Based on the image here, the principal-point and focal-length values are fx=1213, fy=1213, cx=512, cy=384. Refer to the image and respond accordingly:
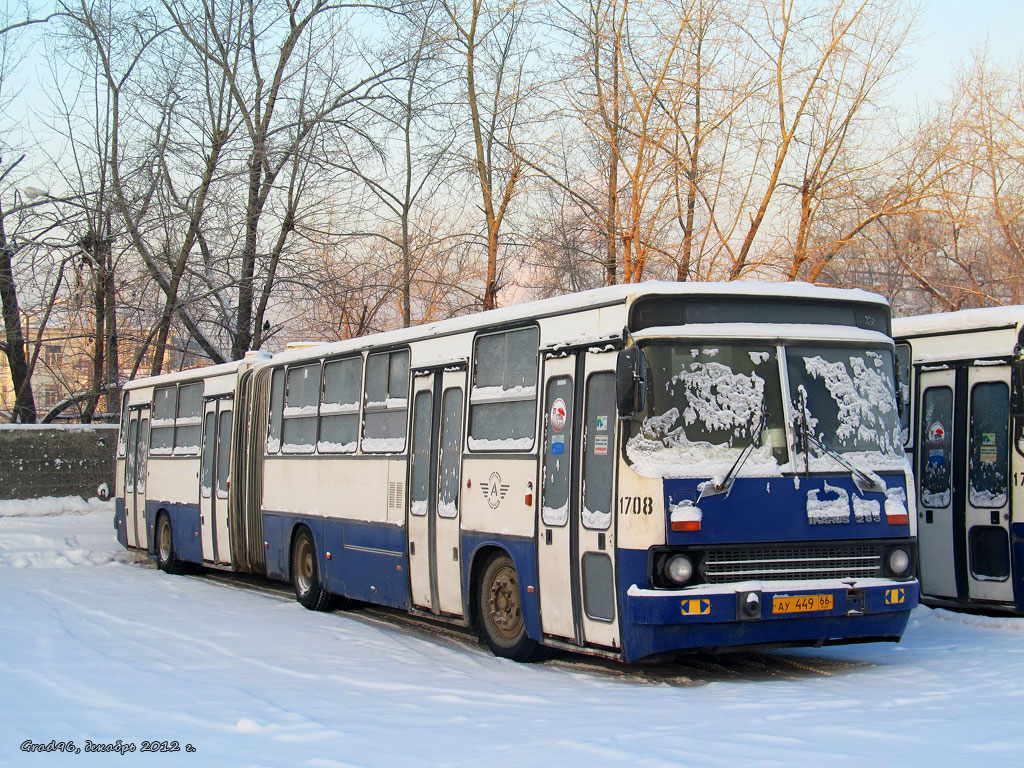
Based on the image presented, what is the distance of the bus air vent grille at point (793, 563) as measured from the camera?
855 centimetres

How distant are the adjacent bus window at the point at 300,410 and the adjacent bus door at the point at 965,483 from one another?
7.18m

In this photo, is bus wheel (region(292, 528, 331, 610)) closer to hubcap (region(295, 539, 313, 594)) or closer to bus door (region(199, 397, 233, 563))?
hubcap (region(295, 539, 313, 594))

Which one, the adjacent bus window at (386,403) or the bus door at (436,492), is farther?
the adjacent bus window at (386,403)

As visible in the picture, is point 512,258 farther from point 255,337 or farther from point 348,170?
point 255,337

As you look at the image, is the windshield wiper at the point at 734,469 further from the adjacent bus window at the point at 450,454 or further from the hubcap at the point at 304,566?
the hubcap at the point at 304,566

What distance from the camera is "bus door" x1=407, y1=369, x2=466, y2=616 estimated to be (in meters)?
11.4

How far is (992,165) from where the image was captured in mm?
23453

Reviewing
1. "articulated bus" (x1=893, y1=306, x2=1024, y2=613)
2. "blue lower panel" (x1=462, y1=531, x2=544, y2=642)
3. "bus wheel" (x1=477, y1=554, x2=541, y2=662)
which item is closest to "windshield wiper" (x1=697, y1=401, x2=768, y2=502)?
"blue lower panel" (x1=462, y1=531, x2=544, y2=642)

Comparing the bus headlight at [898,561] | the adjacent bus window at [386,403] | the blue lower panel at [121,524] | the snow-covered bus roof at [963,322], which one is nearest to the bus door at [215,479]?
the blue lower panel at [121,524]

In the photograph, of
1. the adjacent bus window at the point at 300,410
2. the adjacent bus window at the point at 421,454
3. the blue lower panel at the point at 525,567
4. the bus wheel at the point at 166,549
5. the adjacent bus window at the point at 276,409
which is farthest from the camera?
the bus wheel at the point at 166,549

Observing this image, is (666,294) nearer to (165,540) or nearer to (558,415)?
(558,415)

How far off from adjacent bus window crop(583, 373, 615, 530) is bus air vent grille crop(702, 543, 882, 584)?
89 centimetres

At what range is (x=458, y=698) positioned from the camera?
27.2 ft

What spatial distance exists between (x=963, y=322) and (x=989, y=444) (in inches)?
50.7
